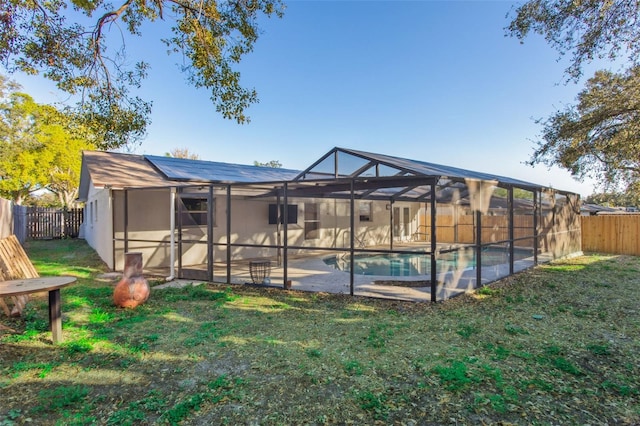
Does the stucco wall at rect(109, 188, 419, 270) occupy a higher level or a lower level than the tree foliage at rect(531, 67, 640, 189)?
lower

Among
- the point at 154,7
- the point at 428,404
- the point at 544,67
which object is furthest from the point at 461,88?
the point at 428,404

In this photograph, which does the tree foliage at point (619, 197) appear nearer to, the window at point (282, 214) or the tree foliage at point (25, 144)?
the window at point (282, 214)

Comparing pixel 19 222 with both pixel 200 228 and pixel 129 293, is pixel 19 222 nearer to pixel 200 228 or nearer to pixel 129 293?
pixel 200 228

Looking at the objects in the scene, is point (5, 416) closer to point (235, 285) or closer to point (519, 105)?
point (235, 285)

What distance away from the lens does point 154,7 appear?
748 cm

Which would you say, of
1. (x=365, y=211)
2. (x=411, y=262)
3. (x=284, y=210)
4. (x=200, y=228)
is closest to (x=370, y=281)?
(x=284, y=210)

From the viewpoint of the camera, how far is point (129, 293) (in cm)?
572

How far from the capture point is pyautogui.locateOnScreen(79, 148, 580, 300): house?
713 cm

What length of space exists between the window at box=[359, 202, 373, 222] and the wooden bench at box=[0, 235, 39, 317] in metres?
12.0

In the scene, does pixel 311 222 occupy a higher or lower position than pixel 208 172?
lower

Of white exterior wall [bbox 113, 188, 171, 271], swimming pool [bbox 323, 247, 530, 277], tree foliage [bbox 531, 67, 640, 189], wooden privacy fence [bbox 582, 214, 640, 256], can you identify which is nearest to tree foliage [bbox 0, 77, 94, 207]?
white exterior wall [bbox 113, 188, 171, 271]

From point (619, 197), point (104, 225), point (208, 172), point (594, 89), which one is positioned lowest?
point (104, 225)

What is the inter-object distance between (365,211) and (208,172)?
7.61 metres

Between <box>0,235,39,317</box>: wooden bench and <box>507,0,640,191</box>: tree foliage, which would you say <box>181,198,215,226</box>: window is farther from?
<box>507,0,640,191</box>: tree foliage
